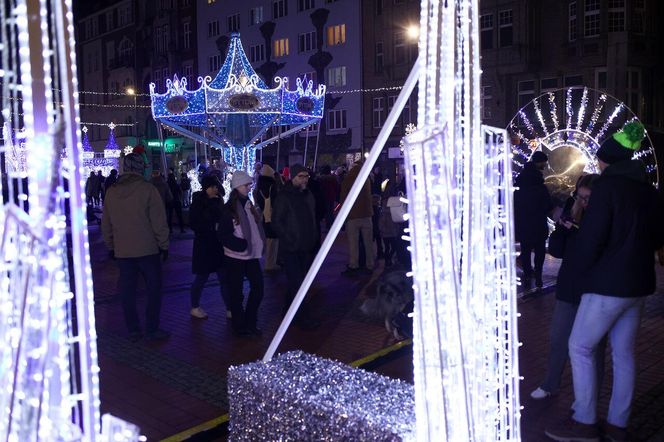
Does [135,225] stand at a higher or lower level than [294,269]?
higher

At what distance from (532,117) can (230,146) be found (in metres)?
13.5

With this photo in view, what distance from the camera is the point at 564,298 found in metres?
4.28

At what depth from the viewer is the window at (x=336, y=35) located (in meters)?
A: 34.5

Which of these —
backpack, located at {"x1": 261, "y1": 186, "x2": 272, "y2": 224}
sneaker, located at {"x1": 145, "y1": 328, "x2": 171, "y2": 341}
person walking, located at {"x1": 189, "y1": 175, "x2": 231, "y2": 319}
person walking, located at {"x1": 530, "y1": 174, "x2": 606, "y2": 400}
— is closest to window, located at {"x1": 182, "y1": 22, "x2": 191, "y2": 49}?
backpack, located at {"x1": 261, "y1": 186, "x2": 272, "y2": 224}

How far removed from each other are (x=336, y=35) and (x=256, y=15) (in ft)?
23.7

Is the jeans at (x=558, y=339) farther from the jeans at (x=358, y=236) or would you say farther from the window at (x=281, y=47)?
the window at (x=281, y=47)

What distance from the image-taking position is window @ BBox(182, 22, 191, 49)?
147 ft

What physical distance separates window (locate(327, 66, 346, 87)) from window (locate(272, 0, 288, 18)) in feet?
17.4

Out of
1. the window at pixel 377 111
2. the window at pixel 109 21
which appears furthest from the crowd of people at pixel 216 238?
the window at pixel 109 21

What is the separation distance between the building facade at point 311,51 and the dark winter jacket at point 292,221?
2530cm

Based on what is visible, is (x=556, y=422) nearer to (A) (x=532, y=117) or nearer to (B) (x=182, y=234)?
(B) (x=182, y=234)

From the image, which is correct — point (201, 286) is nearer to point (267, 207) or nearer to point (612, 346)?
point (267, 207)

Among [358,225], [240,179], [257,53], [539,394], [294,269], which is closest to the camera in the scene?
[539,394]

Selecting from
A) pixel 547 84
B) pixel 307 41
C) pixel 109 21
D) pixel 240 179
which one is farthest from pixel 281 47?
pixel 240 179
